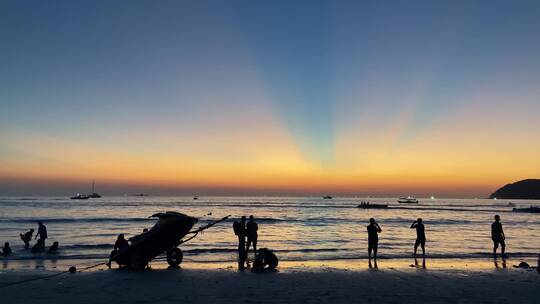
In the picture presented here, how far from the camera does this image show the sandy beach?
10.9 meters

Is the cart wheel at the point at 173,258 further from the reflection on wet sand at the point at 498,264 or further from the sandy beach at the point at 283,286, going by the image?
the reflection on wet sand at the point at 498,264

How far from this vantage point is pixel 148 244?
15992mm

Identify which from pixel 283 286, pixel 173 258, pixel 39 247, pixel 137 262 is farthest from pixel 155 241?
pixel 39 247

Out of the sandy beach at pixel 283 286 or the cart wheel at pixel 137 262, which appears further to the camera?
the cart wheel at pixel 137 262

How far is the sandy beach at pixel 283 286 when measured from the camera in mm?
10938

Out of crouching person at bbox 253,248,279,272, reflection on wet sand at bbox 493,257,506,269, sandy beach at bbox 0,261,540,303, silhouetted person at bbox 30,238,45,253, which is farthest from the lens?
silhouetted person at bbox 30,238,45,253

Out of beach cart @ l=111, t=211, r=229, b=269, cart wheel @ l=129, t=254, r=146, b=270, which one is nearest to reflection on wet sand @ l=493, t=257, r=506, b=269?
beach cart @ l=111, t=211, r=229, b=269

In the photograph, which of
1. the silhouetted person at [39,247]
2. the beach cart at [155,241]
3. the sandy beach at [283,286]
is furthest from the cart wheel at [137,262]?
the silhouetted person at [39,247]

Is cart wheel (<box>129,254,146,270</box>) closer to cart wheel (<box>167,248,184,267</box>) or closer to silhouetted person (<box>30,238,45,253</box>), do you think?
cart wheel (<box>167,248,184,267</box>)

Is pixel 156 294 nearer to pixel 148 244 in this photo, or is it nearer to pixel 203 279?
pixel 203 279

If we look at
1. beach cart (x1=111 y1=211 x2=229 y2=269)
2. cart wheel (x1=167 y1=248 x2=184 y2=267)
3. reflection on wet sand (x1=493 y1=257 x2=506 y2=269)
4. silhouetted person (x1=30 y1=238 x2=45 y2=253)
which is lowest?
reflection on wet sand (x1=493 y1=257 x2=506 y2=269)

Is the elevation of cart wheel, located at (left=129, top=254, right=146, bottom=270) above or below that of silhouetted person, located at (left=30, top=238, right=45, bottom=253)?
above

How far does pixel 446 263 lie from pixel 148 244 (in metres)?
13.2

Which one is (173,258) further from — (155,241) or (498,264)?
(498,264)
